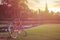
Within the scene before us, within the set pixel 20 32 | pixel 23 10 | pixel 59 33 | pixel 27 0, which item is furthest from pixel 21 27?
pixel 59 33

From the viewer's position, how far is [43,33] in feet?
7.06

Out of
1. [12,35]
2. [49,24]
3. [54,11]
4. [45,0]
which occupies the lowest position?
[12,35]

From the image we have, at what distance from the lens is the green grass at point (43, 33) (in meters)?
2.14

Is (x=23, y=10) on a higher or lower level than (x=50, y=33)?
higher

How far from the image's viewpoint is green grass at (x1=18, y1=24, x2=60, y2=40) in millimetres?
2139

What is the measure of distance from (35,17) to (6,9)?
1.38ft

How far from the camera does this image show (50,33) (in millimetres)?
2164

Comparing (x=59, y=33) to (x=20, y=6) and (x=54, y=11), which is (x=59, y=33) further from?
(x=20, y=6)

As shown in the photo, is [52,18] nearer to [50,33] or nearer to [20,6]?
[50,33]

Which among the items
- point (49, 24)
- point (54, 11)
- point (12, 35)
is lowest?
point (12, 35)

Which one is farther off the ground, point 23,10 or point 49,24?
point 23,10

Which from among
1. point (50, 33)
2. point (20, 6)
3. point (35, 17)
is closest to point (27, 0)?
point (20, 6)

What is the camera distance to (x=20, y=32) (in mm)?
2143

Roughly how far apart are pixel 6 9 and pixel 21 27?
328mm
